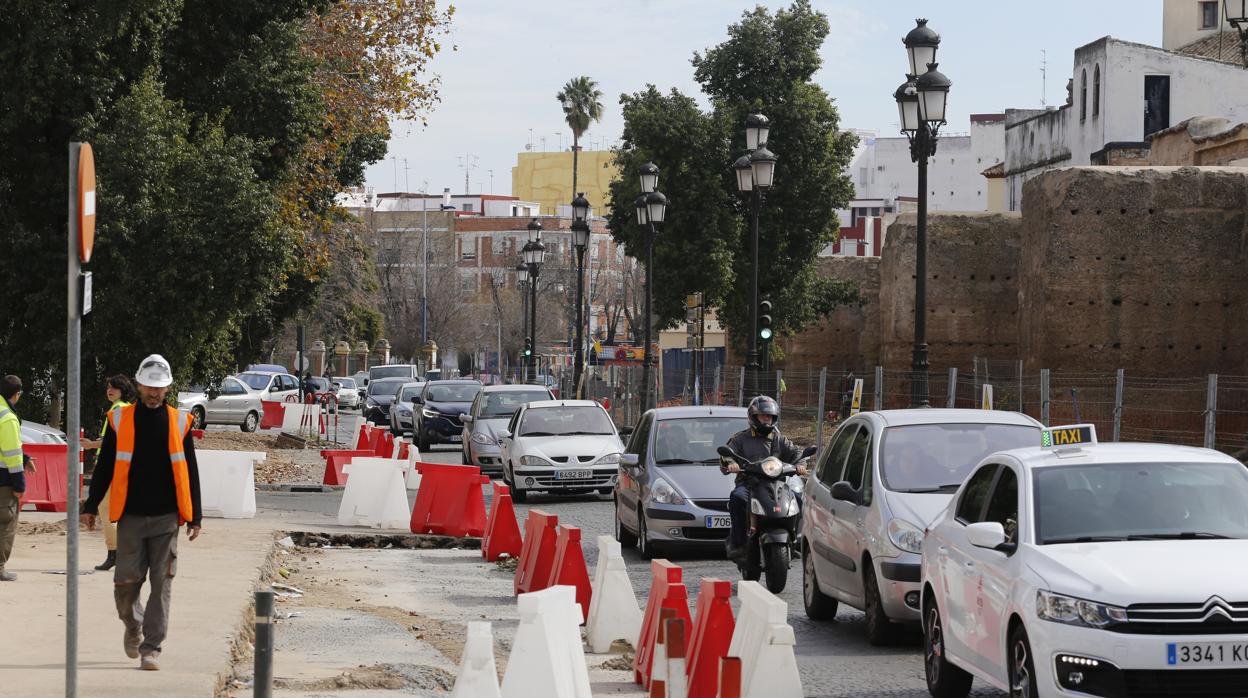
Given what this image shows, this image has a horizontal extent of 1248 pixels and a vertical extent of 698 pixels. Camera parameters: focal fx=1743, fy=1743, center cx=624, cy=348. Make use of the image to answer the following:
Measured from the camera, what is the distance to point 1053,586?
746 cm

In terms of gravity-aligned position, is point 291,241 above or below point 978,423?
above

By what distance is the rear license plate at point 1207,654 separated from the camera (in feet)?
23.3

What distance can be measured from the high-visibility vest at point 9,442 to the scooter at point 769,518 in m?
5.50

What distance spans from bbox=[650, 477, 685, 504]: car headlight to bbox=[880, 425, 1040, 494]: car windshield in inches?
177

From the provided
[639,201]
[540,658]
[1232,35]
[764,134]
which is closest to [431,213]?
[1232,35]

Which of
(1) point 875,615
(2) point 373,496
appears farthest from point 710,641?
(2) point 373,496

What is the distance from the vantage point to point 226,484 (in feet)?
66.0

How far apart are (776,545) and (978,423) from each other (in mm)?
2061

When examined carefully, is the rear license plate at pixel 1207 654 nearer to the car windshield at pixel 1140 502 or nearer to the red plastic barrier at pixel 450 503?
the car windshield at pixel 1140 502

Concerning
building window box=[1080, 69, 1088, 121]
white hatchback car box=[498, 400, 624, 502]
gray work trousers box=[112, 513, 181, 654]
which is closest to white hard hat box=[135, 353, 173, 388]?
gray work trousers box=[112, 513, 181, 654]

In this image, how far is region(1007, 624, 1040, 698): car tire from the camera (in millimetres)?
7512

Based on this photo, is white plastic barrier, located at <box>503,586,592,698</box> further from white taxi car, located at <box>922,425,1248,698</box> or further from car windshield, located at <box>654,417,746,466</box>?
car windshield, located at <box>654,417,746,466</box>

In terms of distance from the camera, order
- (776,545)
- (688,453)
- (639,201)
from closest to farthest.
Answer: (776,545) < (688,453) < (639,201)

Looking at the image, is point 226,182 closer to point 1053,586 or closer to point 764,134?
point 764,134
